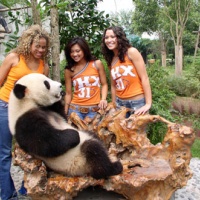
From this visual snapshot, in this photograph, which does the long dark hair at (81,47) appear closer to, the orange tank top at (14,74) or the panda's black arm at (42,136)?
the orange tank top at (14,74)

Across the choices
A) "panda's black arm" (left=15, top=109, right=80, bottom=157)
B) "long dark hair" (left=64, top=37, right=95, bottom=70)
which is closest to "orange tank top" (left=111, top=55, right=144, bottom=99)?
"long dark hair" (left=64, top=37, right=95, bottom=70)

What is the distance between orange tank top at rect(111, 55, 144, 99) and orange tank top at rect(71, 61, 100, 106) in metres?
0.23

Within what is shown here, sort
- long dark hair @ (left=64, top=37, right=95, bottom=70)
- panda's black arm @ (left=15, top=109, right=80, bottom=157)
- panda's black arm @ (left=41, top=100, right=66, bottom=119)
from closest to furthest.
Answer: panda's black arm @ (left=15, top=109, right=80, bottom=157)
panda's black arm @ (left=41, top=100, right=66, bottom=119)
long dark hair @ (left=64, top=37, right=95, bottom=70)

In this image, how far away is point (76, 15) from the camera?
3.56 meters

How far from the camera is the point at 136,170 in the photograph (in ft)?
7.18

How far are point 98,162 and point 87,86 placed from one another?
101 centimetres

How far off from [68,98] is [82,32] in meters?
1.00

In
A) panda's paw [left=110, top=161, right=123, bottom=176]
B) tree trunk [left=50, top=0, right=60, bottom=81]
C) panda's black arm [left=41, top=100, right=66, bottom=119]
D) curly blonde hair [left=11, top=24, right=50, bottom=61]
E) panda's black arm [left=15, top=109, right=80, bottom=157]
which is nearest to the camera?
Answer: panda's black arm [left=15, top=109, right=80, bottom=157]

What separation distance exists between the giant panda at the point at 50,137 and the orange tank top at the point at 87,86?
0.60 m

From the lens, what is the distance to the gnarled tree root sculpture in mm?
2084

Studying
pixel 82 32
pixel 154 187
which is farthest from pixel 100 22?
pixel 154 187

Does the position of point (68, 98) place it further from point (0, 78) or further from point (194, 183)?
point (194, 183)

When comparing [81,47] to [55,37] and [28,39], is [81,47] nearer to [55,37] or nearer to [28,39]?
[55,37]

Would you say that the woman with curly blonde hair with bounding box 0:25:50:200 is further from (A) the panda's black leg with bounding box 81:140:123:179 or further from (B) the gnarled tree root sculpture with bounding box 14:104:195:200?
(A) the panda's black leg with bounding box 81:140:123:179
